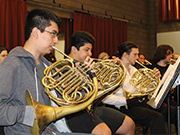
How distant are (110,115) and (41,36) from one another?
1.13 meters

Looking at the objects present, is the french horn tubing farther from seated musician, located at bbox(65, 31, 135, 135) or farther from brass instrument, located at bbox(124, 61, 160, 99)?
brass instrument, located at bbox(124, 61, 160, 99)

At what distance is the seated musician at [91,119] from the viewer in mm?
1816

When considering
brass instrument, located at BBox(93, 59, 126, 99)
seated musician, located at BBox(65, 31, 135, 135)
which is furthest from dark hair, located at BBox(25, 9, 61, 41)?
brass instrument, located at BBox(93, 59, 126, 99)

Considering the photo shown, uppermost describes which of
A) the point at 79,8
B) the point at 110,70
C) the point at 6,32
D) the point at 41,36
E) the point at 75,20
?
the point at 79,8

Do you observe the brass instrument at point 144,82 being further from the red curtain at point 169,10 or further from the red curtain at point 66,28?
the red curtain at point 169,10

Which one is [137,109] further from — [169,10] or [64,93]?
[169,10]

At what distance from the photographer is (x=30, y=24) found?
1.51m

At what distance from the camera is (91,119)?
187 cm

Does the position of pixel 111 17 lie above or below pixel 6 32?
above

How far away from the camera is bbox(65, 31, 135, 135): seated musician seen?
1816 mm

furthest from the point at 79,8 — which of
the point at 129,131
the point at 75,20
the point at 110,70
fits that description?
the point at 129,131

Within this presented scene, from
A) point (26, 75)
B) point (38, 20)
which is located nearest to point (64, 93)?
point (26, 75)

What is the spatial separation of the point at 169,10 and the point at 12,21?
17.5ft

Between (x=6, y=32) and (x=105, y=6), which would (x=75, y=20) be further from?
(x=6, y=32)
